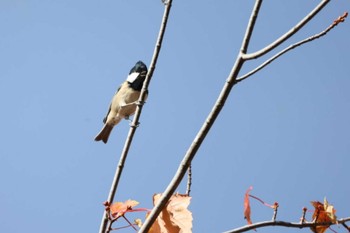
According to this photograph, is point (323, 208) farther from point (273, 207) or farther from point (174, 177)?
point (174, 177)

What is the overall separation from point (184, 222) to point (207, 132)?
58cm

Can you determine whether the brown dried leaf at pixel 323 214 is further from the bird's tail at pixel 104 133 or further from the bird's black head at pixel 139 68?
the bird's tail at pixel 104 133

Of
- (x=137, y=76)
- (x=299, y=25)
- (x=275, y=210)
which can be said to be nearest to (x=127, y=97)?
(x=137, y=76)

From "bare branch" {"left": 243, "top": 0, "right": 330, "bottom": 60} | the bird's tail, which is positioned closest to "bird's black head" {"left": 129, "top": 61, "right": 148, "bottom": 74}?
the bird's tail

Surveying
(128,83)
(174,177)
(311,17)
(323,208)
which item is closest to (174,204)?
(174,177)

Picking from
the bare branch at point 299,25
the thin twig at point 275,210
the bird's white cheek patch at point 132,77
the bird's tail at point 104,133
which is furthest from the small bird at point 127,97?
the bare branch at point 299,25

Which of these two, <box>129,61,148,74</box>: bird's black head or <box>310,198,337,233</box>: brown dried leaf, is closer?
<box>310,198,337,233</box>: brown dried leaf

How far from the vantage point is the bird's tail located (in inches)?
409

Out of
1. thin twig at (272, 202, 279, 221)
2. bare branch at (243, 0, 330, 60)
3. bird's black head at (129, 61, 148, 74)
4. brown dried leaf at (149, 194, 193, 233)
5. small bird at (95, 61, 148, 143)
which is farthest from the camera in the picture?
bird's black head at (129, 61, 148, 74)

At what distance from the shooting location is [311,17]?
195cm

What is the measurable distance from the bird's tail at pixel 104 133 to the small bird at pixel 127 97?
11 cm

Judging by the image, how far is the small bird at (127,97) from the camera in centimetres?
919

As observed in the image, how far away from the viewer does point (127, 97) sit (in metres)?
9.21

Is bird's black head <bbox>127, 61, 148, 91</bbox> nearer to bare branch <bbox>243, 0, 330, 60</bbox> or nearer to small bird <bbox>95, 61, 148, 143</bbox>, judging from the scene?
small bird <bbox>95, 61, 148, 143</bbox>
